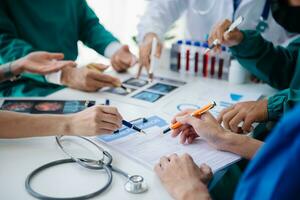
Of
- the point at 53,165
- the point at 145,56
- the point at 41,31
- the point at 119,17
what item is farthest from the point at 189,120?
the point at 119,17

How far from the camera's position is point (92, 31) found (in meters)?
1.72

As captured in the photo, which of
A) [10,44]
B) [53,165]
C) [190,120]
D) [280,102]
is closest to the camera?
[53,165]

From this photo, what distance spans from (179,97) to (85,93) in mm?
337

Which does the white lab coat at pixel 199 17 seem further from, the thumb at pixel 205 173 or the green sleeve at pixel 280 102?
the thumb at pixel 205 173

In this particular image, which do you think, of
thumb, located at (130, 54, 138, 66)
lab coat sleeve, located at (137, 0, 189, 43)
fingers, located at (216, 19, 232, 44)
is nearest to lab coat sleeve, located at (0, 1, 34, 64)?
thumb, located at (130, 54, 138, 66)

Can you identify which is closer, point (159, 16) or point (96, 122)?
point (96, 122)

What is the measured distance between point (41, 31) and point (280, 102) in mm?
1051

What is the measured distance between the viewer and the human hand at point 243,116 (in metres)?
0.96

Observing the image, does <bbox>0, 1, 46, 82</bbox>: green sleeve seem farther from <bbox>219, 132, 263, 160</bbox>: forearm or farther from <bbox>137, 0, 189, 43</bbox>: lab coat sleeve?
<bbox>219, 132, 263, 160</bbox>: forearm

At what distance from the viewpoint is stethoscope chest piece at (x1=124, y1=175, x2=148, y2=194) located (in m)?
0.69

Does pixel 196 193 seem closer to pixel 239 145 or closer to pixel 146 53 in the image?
pixel 239 145

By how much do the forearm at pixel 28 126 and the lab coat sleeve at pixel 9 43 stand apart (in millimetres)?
559

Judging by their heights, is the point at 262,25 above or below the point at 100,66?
above

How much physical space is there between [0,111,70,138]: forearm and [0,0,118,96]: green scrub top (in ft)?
1.72
